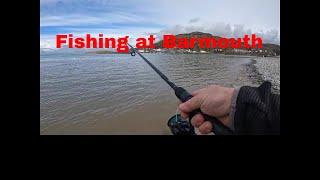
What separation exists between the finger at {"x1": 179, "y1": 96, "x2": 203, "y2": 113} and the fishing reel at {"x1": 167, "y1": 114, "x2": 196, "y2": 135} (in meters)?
0.07

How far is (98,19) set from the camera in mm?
3367

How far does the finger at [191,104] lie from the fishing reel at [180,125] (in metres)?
0.07

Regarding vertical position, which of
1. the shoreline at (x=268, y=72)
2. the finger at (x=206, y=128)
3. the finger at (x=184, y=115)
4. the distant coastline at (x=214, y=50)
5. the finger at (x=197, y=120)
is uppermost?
the distant coastline at (x=214, y=50)

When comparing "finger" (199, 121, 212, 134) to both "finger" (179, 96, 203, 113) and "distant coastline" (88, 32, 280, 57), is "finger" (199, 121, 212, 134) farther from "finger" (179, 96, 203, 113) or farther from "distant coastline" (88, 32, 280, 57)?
"distant coastline" (88, 32, 280, 57)

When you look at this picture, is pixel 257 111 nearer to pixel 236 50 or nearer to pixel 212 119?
pixel 212 119

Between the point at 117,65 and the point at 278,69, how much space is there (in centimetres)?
122

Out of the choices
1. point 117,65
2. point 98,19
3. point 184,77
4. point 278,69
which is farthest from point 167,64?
point 278,69

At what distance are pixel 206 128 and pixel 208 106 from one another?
0.16 m

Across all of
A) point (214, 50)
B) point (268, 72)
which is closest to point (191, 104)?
point (214, 50)

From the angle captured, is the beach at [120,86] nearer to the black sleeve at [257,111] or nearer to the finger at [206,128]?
the black sleeve at [257,111]

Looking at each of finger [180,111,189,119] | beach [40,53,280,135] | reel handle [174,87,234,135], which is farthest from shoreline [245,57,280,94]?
finger [180,111,189,119]

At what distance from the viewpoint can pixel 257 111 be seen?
129 inches

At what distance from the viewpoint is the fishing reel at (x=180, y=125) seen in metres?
3.31

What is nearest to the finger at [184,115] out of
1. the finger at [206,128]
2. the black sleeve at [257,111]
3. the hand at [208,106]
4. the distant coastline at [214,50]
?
the hand at [208,106]
